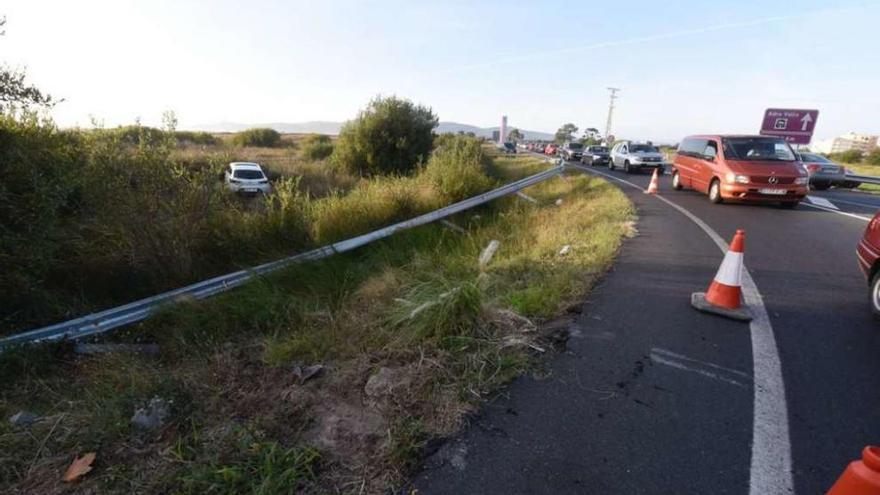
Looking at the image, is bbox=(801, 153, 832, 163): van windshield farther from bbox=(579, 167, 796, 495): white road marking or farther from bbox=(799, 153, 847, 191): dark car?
bbox=(579, 167, 796, 495): white road marking

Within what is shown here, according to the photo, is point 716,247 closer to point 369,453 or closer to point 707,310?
point 707,310

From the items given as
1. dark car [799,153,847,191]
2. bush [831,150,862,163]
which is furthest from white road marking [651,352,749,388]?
bush [831,150,862,163]

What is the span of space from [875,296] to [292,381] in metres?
5.50

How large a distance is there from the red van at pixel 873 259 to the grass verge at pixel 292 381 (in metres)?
2.56

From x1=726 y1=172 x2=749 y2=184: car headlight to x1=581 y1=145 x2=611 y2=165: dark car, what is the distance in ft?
66.0

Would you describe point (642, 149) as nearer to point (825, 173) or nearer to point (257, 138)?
point (825, 173)

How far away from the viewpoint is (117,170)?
22.4ft

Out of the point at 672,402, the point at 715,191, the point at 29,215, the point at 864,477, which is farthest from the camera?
the point at 715,191

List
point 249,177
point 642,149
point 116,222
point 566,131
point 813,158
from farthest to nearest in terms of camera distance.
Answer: point 566,131, point 642,149, point 249,177, point 813,158, point 116,222

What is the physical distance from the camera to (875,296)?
13.7ft

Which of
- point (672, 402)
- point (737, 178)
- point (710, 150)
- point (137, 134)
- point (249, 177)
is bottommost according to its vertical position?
point (249, 177)

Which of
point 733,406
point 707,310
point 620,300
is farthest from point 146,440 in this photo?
point 707,310

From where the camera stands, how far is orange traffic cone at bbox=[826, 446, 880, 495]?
1.56m

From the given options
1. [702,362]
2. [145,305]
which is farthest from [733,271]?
[145,305]
